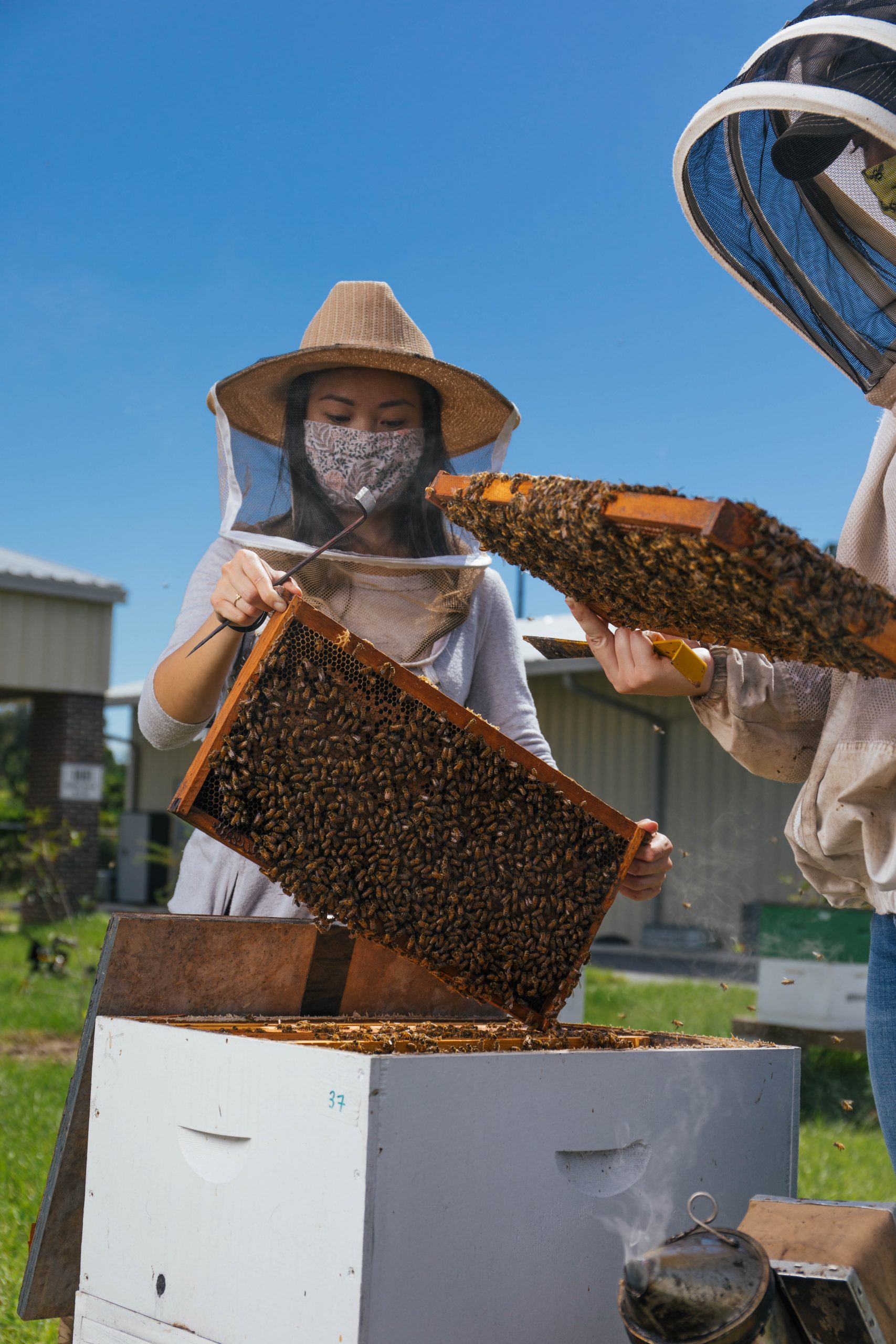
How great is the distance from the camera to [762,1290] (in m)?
1.38

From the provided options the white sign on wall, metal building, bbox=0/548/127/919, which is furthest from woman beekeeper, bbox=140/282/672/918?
the white sign on wall

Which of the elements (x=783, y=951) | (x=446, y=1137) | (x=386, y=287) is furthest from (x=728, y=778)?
(x=446, y=1137)

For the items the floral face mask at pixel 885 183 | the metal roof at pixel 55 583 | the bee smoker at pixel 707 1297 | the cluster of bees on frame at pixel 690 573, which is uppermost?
the metal roof at pixel 55 583

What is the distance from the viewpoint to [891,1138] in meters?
1.71

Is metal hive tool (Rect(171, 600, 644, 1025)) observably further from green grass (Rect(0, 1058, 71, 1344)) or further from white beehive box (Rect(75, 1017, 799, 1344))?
green grass (Rect(0, 1058, 71, 1344))

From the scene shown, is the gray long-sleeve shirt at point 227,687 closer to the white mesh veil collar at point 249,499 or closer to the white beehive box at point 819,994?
the white mesh veil collar at point 249,499

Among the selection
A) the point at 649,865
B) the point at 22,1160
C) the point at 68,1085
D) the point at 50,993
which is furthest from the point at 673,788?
the point at 649,865

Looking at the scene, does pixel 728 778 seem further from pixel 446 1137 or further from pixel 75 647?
pixel 446 1137

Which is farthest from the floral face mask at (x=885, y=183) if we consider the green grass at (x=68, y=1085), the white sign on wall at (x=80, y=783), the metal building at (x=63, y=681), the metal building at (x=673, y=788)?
the white sign on wall at (x=80, y=783)

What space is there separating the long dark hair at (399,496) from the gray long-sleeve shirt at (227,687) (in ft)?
0.62

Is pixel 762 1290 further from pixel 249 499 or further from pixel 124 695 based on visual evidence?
pixel 124 695

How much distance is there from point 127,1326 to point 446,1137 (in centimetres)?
69

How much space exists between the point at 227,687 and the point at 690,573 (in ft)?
4.25

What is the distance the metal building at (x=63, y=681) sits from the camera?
1642 centimetres
